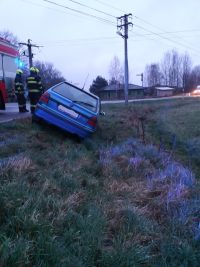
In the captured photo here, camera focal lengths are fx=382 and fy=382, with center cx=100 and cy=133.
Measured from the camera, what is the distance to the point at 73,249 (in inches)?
141

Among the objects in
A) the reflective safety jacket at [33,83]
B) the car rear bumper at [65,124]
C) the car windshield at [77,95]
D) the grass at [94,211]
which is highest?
the reflective safety jacket at [33,83]

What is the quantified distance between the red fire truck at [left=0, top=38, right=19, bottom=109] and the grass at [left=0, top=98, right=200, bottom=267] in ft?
20.7

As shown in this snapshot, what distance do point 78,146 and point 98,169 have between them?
2438 mm

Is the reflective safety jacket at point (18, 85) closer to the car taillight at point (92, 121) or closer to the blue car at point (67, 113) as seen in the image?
the blue car at point (67, 113)

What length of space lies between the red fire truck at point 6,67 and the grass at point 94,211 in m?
6.30

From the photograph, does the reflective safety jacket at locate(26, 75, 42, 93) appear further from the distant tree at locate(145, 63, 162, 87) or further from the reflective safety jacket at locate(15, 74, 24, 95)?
the distant tree at locate(145, 63, 162, 87)

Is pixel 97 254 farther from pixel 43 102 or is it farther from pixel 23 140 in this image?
pixel 43 102

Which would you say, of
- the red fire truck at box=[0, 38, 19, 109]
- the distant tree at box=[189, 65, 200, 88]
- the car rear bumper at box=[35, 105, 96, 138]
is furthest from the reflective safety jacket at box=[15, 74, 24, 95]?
the distant tree at box=[189, 65, 200, 88]

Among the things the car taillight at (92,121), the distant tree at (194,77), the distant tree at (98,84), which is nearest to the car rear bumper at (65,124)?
→ the car taillight at (92,121)

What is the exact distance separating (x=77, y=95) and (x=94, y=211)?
6065mm

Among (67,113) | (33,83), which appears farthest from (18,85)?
(67,113)

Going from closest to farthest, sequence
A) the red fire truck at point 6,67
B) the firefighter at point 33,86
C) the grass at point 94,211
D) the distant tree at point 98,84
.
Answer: the grass at point 94,211, the firefighter at point 33,86, the red fire truck at point 6,67, the distant tree at point 98,84

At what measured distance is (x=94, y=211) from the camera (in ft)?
14.4

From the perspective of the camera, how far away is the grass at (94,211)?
353 centimetres
